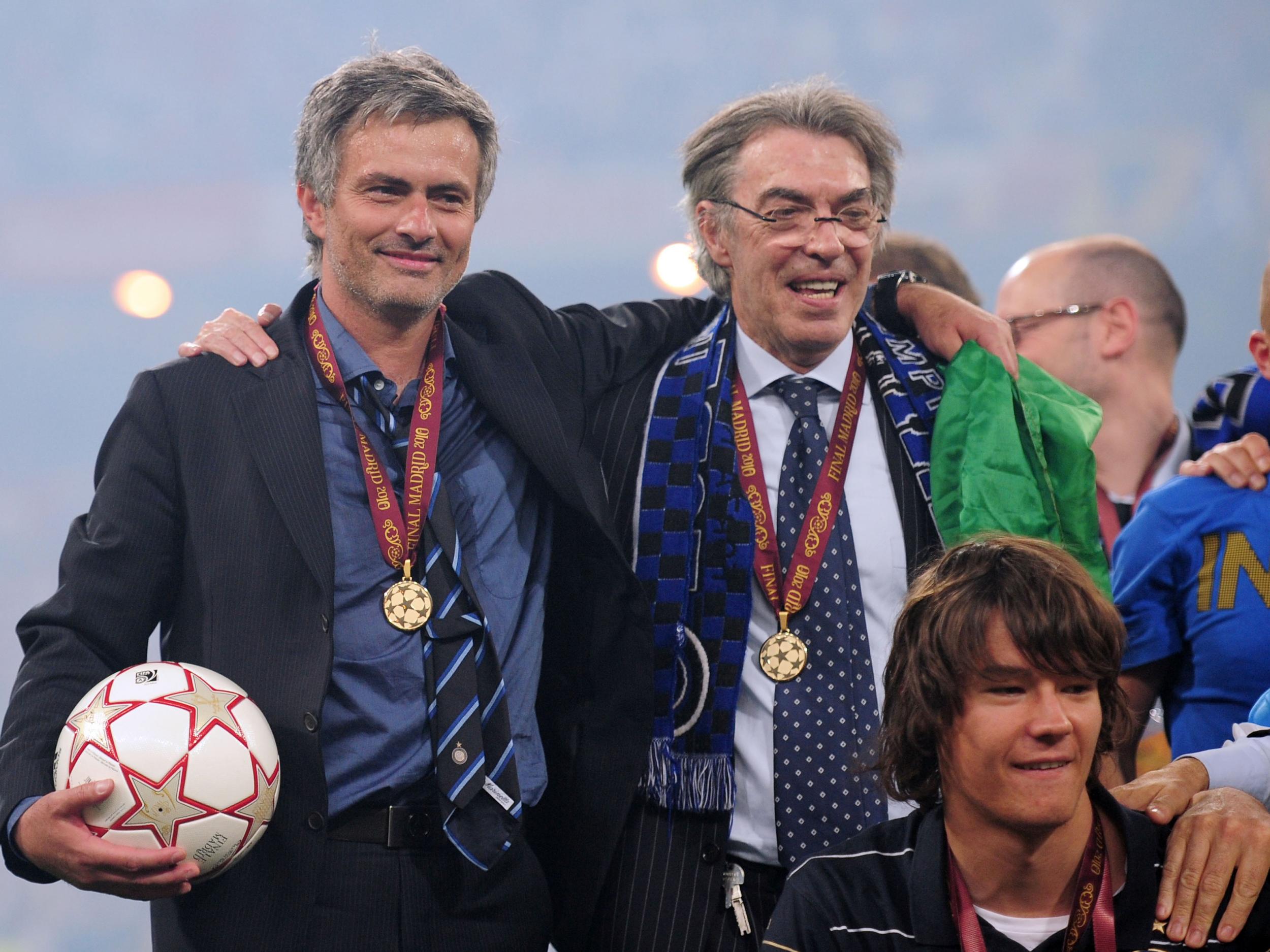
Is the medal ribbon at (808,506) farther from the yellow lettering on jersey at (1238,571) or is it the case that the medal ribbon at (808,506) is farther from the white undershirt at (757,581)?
the yellow lettering on jersey at (1238,571)

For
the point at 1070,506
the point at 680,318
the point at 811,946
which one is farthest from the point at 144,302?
the point at 811,946

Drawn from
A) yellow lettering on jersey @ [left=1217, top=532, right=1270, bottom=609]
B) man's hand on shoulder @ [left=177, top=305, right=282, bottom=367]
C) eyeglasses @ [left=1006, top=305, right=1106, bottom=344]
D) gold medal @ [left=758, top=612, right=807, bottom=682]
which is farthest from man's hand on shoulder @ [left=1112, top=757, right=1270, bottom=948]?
eyeglasses @ [left=1006, top=305, right=1106, bottom=344]

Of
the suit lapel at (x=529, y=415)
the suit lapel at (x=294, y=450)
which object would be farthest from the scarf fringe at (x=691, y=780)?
the suit lapel at (x=294, y=450)

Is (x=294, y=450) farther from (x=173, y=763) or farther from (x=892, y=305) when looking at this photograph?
(x=892, y=305)

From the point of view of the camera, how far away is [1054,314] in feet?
13.2

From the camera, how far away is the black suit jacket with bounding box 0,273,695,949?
7.22ft

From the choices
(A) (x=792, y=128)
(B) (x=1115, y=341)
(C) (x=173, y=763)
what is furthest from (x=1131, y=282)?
(C) (x=173, y=763)

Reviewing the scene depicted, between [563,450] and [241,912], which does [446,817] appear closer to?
[241,912]

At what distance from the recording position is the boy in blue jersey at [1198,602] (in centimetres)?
262

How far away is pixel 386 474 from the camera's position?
239 centimetres

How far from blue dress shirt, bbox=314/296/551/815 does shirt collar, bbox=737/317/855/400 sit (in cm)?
46

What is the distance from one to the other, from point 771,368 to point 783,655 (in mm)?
570

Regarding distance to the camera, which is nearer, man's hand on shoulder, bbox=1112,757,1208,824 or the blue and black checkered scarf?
man's hand on shoulder, bbox=1112,757,1208,824

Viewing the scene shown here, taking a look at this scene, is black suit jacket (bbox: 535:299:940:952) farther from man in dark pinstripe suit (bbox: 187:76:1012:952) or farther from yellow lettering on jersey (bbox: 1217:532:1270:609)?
yellow lettering on jersey (bbox: 1217:532:1270:609)
